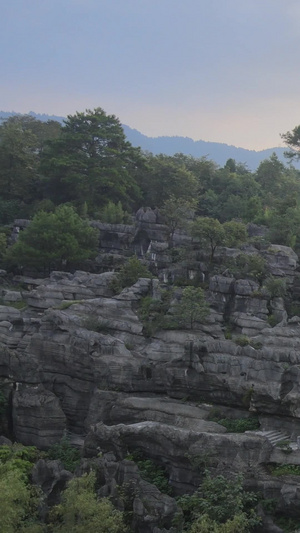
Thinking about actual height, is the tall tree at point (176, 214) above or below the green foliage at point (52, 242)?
above

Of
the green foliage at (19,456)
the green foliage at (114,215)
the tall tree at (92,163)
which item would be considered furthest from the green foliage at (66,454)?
the tall tree at (92,163)

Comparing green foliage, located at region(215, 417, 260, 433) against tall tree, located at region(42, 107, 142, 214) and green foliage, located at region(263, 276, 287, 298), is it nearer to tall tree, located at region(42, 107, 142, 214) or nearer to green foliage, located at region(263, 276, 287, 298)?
green foliage, located at region(263, 276, 287, 298)

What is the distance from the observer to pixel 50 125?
6397 centimetres

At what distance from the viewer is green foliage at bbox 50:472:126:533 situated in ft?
50.5

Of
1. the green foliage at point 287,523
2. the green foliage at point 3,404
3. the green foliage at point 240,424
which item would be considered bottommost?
the green foliage at point 3,404

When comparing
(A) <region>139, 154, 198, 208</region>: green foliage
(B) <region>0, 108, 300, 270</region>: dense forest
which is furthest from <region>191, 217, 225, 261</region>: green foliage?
(A) <region>139, 154, 198, 208</region>: green foliage

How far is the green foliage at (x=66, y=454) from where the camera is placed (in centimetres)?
2064

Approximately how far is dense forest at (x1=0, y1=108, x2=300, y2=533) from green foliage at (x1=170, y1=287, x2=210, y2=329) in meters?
0.05

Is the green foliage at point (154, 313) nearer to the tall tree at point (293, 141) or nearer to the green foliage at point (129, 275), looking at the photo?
the green foliage at point (129, 275)

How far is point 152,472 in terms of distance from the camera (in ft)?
62.8

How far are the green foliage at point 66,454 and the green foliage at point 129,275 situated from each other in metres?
10.7

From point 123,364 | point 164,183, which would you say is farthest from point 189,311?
point 164,183

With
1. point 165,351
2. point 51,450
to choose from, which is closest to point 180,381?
point 165,351

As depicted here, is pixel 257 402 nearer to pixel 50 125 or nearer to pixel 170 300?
pixel 170 300
